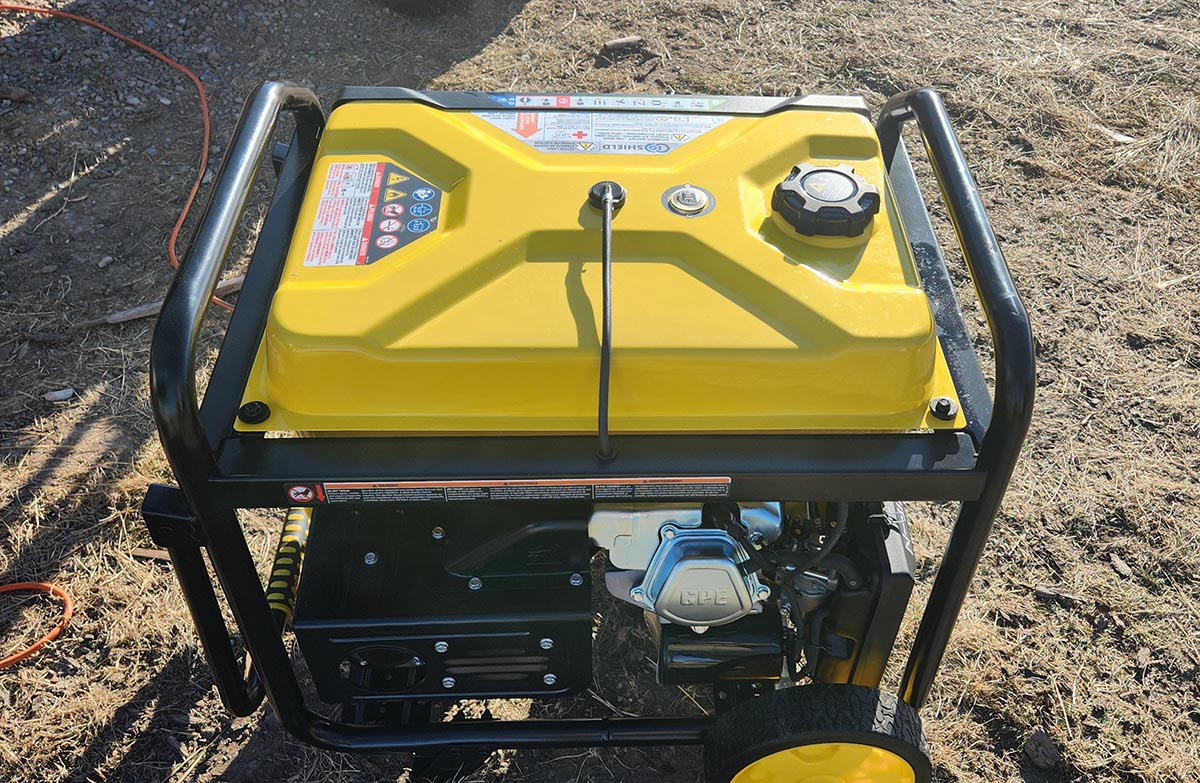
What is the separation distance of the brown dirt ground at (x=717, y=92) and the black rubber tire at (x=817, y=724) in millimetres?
516

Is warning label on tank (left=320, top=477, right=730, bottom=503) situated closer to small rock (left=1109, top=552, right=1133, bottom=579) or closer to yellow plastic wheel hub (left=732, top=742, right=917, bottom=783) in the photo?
yellow plastic wheel hub (left=732, top=742, right=917, bottom=783)

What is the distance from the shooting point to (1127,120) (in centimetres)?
429

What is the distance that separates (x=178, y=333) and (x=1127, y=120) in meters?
4.32

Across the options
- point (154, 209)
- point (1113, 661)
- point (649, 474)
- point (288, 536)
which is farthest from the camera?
point (154, 209)

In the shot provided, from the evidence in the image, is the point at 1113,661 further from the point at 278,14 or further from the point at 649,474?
the point at 278,14

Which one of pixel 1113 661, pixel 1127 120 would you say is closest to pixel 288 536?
pixel 1113 661

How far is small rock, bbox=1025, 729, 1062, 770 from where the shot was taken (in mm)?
2246

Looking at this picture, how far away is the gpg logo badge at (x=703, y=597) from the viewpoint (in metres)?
1.77

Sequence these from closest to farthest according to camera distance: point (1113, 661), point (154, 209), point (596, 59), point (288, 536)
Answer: point (288, 536)
point (1113, 661)
point (154, 209)
point (596, 59)

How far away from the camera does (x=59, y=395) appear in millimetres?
3049

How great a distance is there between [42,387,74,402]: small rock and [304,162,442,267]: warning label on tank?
1.72m

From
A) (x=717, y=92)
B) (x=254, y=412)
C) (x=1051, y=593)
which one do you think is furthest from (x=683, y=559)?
(x=717, y=92)

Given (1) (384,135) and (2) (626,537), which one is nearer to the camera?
(2) (626,537)

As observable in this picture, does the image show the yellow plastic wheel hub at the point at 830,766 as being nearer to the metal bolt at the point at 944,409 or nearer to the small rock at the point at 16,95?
the metal bolt at the point at 944,409
